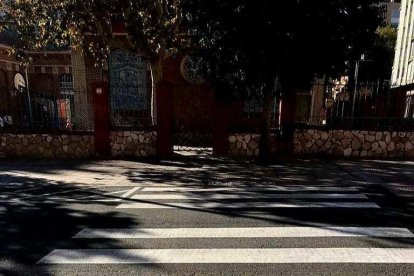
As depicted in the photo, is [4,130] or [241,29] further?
[4,130]

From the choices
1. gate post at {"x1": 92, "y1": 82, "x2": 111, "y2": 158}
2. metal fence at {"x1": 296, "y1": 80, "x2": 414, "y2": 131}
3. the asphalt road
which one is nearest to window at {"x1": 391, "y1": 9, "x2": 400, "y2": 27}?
metal fence at {"x1": 296, "y1": 80, "x2": 414, "y2": 131}

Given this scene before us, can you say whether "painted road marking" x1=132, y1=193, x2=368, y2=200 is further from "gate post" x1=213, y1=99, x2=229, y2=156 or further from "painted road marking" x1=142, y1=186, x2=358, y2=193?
"gate post" x1=213, y1=99, x2=229, y2=156

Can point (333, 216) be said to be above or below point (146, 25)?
below

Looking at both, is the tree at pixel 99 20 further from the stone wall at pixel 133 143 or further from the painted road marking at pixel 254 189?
the painted road marking at pixel 254 189

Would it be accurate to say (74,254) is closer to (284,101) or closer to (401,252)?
(401,252)

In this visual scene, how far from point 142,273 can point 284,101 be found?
26.8 feet

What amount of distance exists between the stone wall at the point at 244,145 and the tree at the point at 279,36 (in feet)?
7.68

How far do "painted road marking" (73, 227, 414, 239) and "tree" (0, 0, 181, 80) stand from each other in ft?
24.2

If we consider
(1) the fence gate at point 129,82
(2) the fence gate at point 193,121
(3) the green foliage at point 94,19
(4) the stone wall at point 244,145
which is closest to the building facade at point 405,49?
(2) the fence gate at point 193,121

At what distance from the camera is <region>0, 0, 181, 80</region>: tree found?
9.86m

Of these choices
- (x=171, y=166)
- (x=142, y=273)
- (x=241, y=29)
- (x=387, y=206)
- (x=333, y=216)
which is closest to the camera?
(x=142, y=273)

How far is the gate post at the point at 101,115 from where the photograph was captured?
1046 centimetres

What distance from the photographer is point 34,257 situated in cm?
368

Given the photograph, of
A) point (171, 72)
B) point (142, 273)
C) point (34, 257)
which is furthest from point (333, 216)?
point (171, 72)
